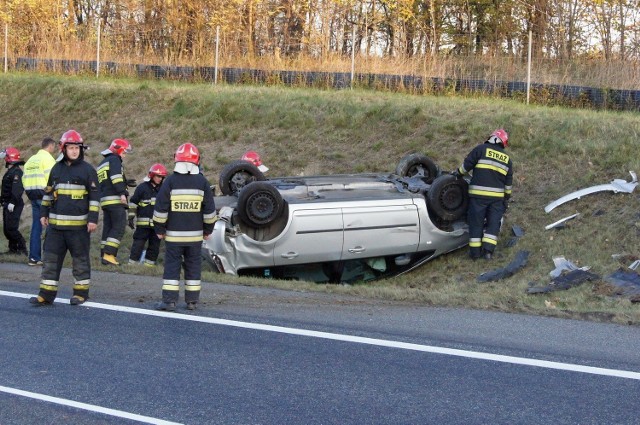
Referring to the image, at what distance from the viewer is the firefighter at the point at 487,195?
1269 cm

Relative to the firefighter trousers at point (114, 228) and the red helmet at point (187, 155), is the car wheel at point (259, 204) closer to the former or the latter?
the firefighter trousers at point (114, 228)

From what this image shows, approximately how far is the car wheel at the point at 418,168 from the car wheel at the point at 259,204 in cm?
312

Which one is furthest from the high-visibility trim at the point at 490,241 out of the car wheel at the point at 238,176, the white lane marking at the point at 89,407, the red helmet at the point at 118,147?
the white lane marking at the point at 89,407

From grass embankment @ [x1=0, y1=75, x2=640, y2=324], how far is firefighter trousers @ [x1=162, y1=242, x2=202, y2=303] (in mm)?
1861

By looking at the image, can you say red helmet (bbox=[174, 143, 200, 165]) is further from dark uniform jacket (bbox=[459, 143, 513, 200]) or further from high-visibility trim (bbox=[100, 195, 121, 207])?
dark uniform jacket (bbox=[459, 143, 513, 200])

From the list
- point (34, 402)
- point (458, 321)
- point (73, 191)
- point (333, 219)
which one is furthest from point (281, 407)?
point (333, 219)

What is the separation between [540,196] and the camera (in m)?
14.3

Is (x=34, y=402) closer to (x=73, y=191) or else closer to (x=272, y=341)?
(x=272, y=341)

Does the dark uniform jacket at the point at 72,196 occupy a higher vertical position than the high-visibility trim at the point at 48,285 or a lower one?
higher

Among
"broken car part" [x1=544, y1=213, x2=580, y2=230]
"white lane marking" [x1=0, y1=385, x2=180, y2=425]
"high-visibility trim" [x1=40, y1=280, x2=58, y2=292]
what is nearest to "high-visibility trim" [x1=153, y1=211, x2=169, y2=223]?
"high-visibility trim" [x1=40, y1=280, x2=58, y2=292]

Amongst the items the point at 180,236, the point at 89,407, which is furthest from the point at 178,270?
the point at 89,407

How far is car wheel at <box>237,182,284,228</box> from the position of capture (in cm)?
1154

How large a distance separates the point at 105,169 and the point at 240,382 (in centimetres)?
695

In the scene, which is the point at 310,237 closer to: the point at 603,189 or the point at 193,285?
the point at 193,285
